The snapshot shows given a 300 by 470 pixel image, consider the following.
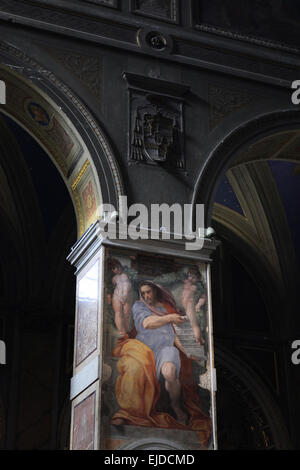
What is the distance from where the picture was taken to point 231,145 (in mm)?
10477

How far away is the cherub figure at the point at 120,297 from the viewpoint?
8969 millimetres

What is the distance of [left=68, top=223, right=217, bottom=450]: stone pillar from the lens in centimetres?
855

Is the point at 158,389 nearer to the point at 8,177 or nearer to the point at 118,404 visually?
the point at 118,404

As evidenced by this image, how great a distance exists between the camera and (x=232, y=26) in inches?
446

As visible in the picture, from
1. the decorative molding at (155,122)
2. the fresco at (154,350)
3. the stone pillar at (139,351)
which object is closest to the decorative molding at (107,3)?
the decorative molding at (155,122)

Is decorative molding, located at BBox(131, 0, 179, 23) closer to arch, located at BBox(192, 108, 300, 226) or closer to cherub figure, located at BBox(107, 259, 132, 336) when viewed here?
arch, located at BBox(192, 108, 300, 226)

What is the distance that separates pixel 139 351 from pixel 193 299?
3.41 feet

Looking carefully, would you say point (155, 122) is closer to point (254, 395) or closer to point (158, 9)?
point (158, 9)

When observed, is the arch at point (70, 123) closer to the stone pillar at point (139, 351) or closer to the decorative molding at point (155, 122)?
the decorative molding at point (155, 122)

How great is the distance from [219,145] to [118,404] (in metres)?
3.81

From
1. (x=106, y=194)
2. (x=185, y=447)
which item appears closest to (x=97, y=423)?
(x=185, y=447)

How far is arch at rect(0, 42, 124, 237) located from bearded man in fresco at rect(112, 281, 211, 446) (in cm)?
133

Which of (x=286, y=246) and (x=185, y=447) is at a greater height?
(x=286, y=246)

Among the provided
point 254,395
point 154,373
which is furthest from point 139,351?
point 254,395
